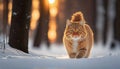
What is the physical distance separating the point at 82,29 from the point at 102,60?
10.2 ft

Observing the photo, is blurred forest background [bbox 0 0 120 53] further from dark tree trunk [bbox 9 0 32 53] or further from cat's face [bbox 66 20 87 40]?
cat's face [bbox 66 20 87 40]

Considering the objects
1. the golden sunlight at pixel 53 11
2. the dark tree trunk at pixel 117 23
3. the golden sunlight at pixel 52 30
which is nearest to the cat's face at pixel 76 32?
the dark tree trunk at pixel 117 23

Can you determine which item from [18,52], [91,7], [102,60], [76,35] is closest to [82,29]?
[76,35]

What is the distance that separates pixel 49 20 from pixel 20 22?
20.1m

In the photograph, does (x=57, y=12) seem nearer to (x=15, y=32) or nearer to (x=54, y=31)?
(x=54, y=31)

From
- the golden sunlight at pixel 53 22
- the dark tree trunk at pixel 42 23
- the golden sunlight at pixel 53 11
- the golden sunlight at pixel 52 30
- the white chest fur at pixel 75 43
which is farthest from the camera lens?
the golden sunlight at pixel 53 11

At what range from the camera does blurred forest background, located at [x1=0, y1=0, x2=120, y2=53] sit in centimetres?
1562

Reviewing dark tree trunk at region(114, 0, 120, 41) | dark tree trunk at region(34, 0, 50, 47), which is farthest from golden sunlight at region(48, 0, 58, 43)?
dark tree trunk at region(114, 0, 120, 41)

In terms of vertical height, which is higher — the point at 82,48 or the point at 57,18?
the point at 82,48

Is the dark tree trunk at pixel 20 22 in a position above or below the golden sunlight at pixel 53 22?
above

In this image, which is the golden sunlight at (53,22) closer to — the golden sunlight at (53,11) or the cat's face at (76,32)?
the golden sunlight at (53,11)

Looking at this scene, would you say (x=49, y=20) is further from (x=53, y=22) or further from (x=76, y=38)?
(x=53, y=22)

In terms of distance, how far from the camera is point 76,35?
14.6m

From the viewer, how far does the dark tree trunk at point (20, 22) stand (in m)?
15.6
